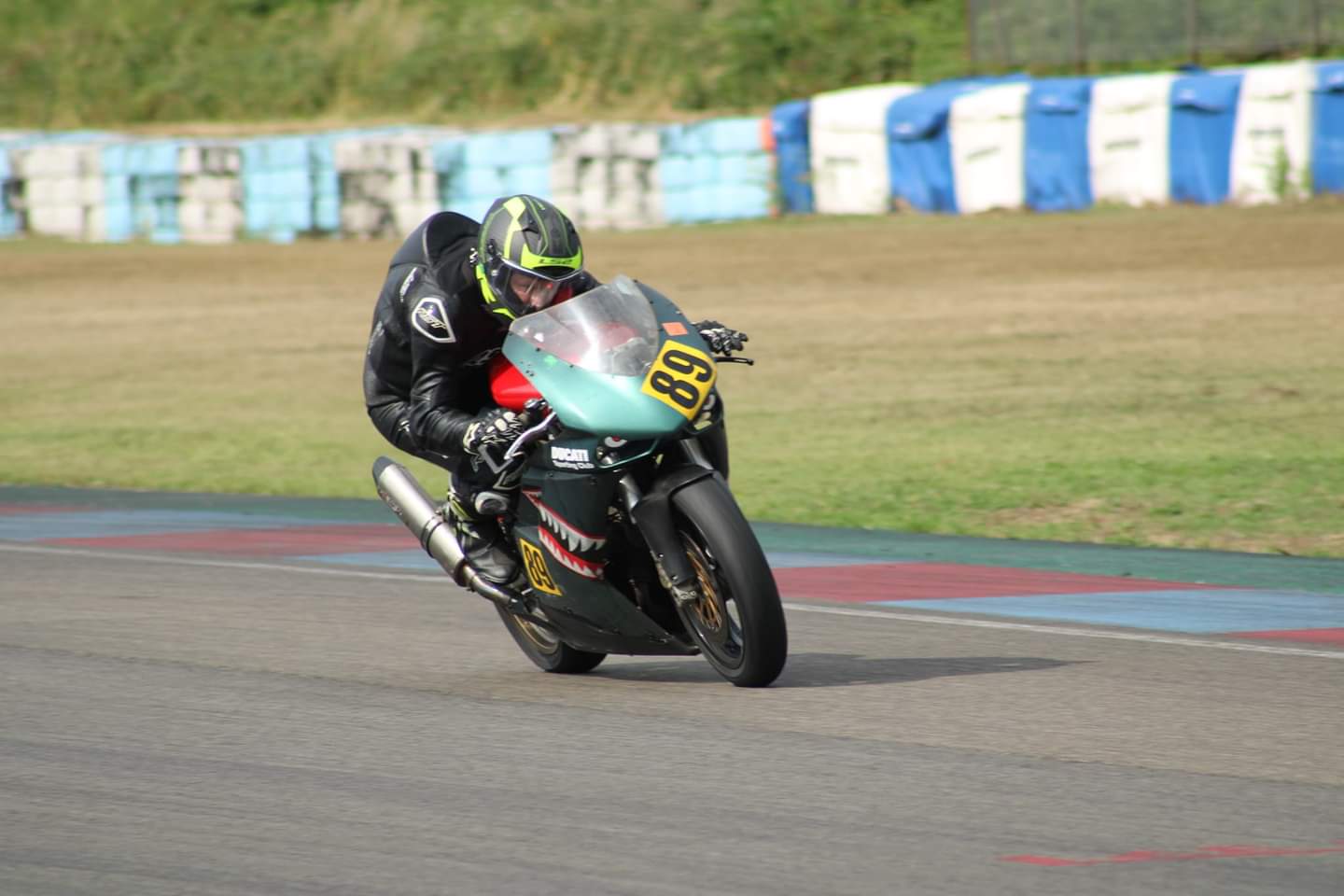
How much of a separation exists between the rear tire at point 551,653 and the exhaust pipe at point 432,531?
22cm

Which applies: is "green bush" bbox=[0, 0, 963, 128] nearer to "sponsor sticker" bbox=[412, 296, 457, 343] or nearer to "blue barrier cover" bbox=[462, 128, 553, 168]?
"blue barrier cover" bbox=[462, 128, 553, 168]

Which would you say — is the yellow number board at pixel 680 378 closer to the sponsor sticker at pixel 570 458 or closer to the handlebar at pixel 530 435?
the sponsor sticker at pixel 570 458

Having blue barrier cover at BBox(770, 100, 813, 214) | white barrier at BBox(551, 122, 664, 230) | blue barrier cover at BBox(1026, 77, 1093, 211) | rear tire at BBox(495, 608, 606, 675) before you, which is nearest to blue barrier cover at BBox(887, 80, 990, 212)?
blue barrier cover at BBox(1026, 77, 1093, 211)

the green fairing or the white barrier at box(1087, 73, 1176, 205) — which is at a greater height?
the green fairing

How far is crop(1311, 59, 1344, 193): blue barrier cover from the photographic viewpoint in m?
25.9

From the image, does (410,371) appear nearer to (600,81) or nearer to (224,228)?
(224,228)

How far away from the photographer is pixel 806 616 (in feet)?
28.1

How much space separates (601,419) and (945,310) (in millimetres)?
15842

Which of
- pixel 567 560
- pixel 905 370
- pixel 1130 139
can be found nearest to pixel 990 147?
pixel 1130 139

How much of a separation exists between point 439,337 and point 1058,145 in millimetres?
22781

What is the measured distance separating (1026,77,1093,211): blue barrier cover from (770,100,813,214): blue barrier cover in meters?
3.70

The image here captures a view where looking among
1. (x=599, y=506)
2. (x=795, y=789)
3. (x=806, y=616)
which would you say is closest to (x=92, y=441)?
(x=806, y=616)

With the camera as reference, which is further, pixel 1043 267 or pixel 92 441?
pixel 1043 267

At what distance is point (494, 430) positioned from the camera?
268 inches
